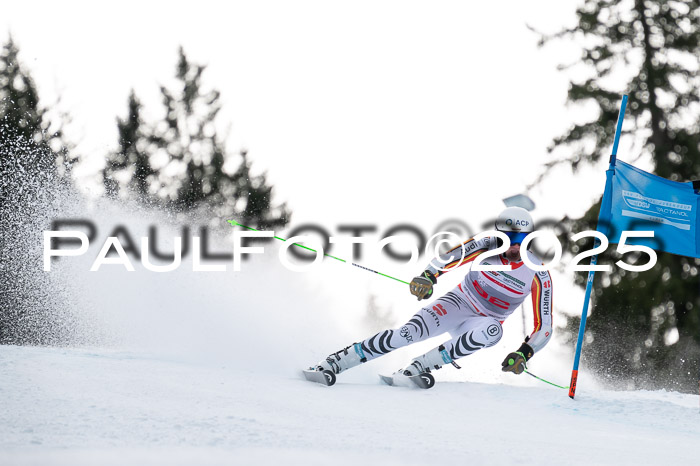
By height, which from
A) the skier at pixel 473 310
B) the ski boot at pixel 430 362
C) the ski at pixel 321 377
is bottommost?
the ski at pixel 321 377

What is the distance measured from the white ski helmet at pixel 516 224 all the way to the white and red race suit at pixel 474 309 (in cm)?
15

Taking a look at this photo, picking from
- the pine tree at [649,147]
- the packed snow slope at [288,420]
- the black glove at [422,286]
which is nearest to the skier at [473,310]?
the black glove at [422,286]

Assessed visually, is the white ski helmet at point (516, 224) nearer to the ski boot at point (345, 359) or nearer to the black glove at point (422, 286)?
the black glove at point (422, 286)

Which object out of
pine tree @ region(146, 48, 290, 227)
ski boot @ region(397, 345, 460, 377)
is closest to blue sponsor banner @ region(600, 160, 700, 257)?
ski boot @ region(397, 345, 460, 377)

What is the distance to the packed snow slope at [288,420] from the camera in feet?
13.4

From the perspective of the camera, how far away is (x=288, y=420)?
4.93m

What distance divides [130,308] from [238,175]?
46.1ft

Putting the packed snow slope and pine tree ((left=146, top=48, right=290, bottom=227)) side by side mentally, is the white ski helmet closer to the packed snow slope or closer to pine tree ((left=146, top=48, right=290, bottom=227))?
the packed snow slope

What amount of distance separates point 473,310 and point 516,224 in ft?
2.95

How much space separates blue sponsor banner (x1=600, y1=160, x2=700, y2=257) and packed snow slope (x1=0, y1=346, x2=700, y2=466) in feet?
5.43

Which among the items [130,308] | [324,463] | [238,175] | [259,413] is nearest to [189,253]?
[130,308]

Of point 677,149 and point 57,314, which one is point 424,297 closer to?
point 57,314

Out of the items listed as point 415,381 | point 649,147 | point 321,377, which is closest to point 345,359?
point 321,377

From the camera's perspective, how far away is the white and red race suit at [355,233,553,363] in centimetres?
678
